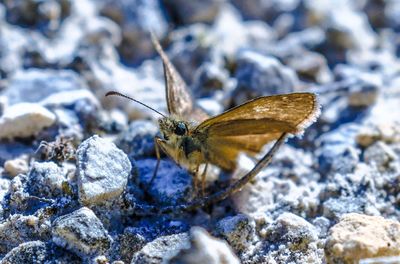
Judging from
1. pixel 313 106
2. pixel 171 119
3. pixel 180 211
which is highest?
pixel 313 106

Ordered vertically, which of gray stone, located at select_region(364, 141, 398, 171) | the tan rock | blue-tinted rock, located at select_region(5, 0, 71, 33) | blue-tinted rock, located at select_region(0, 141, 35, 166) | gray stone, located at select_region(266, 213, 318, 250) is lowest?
blue-tinted rock, located at select_region(0, 141, 35, 166)

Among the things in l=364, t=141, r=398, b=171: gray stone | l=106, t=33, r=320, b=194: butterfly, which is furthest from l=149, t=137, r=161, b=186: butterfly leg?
l=364, t=141, r=398, b=171: gray stone

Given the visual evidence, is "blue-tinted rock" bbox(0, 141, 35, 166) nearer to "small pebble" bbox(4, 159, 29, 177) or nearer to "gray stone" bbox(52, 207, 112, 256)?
"small pebble" bbox(4, 159, 29, 177)

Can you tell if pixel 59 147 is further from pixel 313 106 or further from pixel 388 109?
pixel 388 109

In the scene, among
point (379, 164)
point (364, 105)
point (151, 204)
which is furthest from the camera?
point (364, 105)

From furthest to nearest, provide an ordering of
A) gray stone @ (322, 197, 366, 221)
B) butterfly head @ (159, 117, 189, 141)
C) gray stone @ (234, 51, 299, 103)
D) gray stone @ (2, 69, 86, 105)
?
gray stone @ (234, 51, 299, 103)
gray stone @ (2, 69, 86, 105)
butterfly head @ (159, 117, 189, 141)
gray stone @ (322, 197, 366, 221)

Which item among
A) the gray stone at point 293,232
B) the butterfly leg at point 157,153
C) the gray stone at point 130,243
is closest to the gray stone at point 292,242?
the gray stone at point 293,232

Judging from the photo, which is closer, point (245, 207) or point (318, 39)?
point (245, 207)

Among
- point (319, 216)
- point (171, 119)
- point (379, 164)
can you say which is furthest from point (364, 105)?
point (171, 119)

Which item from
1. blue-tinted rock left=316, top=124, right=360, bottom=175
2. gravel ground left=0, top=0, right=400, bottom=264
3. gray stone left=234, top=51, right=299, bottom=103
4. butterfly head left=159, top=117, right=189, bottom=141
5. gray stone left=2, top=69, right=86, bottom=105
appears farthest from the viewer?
gray stone left=234, top=51, right=299, bottom=103
